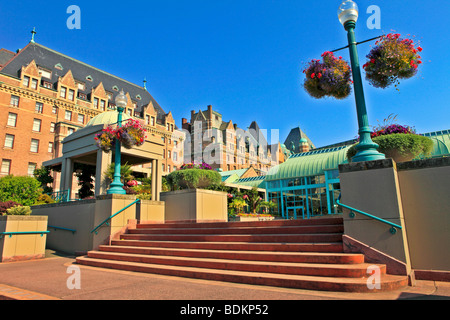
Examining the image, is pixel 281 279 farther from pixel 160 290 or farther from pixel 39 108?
pixel 39 108

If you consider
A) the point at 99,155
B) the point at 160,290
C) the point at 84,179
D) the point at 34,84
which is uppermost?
the point at 34,84

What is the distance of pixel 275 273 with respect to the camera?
5707 mm

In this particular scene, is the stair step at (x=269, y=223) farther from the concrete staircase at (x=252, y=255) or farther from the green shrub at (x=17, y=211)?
the green shrub at (x=17, y=211)

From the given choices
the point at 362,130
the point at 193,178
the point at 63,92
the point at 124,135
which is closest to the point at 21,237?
the point at 124,135

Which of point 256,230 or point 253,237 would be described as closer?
point 253,237

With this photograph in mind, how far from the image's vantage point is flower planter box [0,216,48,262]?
400 inches

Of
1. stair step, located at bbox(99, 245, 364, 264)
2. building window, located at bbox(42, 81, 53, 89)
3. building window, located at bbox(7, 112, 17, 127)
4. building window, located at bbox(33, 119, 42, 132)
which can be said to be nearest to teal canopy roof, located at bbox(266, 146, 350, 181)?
stair step, located at bbox(99, 245, 364, 264)

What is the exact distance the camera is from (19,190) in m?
18.0

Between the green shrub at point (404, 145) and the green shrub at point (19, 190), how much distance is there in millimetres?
19126

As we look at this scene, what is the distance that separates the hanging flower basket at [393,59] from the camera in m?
6.13

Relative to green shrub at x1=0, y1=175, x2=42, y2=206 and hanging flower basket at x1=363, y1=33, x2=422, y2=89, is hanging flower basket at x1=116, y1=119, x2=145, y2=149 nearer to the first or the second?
hanging flower basket at x1=363, y1=33, x2=422, y2=89

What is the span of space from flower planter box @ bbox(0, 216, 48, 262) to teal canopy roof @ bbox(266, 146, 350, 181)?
87.2ft

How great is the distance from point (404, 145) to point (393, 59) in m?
2.01

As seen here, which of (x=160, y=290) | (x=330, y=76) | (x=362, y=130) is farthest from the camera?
(x=330, y=76)
